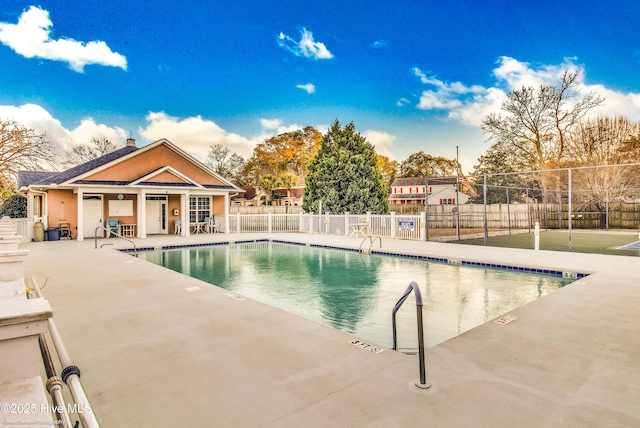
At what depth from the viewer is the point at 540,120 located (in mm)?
25469

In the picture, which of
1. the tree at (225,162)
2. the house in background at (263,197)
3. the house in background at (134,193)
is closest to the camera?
the house in background at (134,193)

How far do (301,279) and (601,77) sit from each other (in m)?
24.3

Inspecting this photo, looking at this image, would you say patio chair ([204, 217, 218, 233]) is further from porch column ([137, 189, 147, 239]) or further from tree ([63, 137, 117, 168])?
tree ([63, 137, 117, 168])

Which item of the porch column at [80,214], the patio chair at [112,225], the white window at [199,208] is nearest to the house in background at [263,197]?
the white window at [199,208]

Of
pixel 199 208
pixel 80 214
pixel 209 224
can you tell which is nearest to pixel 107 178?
pixel 80 214

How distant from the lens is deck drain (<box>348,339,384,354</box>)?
3.50 m

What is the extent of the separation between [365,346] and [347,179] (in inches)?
658

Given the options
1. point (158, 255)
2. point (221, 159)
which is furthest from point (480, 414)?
point (221, 159)

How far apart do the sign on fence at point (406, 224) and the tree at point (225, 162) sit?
3068 cm

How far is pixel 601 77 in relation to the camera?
71.8 ft

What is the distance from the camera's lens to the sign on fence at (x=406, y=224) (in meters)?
14.5

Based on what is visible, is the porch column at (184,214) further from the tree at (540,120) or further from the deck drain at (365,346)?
the tree at (540,120)

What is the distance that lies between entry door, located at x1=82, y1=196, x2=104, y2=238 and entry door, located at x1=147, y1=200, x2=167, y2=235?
2135 millimetres

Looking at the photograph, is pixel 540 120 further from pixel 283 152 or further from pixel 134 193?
pixel 134 193
